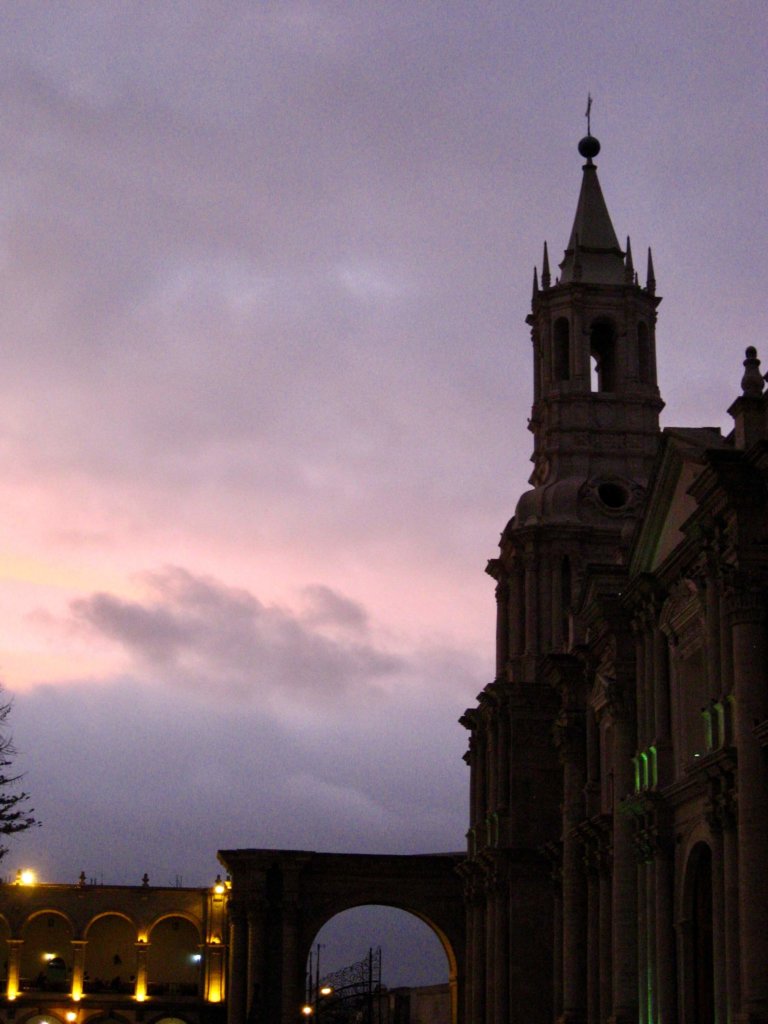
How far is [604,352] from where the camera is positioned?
76.1 m

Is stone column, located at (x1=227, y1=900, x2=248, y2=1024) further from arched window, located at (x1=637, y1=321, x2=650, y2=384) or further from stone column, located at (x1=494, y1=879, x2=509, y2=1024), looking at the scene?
arched window, located at (x1=637, y1=321, x2=650, y2=384)

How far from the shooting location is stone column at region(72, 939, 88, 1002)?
9181 centimetres

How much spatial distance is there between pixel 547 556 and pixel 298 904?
21.1 m

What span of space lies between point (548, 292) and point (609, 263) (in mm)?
3260

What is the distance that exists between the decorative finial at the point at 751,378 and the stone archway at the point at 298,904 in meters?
43.6

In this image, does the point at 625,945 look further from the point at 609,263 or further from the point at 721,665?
the point at 609,263

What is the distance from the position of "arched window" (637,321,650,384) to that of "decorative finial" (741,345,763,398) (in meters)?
32.0

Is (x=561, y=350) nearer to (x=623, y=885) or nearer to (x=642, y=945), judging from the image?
(x=623, y=885)

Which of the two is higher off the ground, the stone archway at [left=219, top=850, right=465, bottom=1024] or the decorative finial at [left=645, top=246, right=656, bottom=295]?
the decorative finial at [left=645, top=246, right=656, bottom=295]

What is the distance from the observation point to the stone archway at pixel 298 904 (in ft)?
257

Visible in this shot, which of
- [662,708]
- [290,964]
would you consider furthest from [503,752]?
[662,708]

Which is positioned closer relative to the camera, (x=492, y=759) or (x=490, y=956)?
(x=490, y=956)

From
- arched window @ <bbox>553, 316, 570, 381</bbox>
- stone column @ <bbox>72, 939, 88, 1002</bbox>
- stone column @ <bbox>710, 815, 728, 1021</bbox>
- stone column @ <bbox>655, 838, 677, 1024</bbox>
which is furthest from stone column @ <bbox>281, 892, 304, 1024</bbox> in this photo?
stone column @ <bbox>710, 815, 728, 1021</bbox>

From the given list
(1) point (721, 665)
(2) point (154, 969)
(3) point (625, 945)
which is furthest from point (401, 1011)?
(1) point (721, 665)
